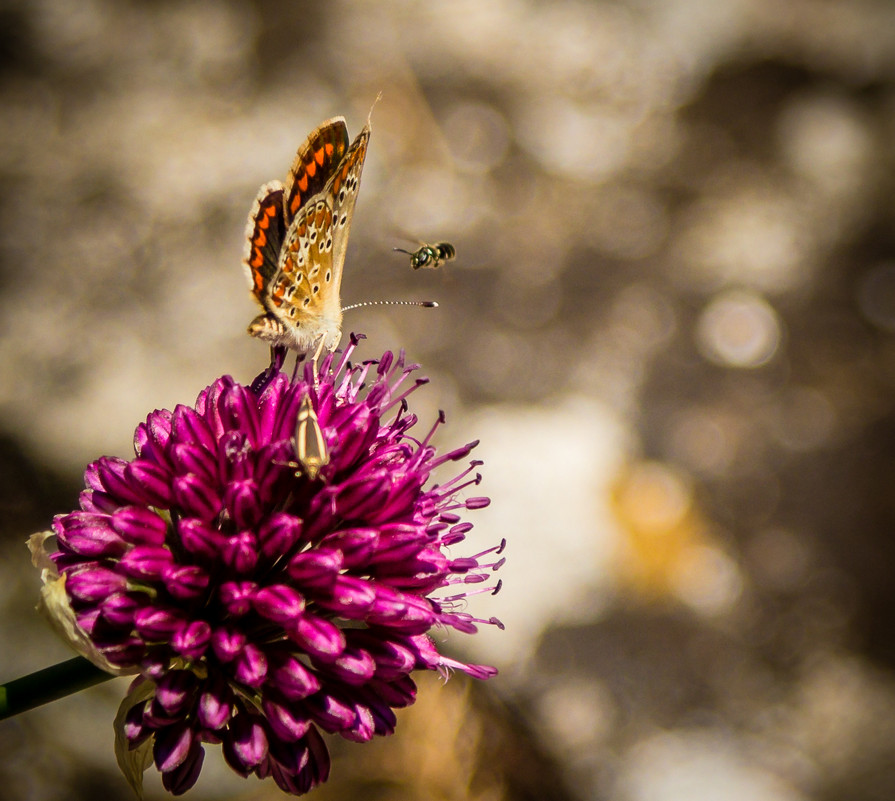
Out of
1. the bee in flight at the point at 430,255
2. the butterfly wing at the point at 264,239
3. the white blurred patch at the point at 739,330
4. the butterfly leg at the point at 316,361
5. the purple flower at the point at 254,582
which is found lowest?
the purple flower at the point at 254,582

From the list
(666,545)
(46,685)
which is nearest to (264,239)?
(46,685)

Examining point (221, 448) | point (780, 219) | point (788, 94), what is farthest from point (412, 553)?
point (788, 94)

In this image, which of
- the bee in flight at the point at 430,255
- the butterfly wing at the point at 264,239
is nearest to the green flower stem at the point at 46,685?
the butterfly wing at the point at 264,239

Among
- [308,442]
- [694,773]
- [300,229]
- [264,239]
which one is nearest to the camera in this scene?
[308,442]

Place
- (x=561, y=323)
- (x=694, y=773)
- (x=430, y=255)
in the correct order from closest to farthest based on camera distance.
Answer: (x=430, y=255) → (x=694, y=773) → (x=561, y=323)

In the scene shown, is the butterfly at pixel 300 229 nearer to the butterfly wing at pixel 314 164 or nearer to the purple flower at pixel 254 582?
the butterfly wing at pixel 314 164

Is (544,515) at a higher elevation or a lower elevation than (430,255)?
lower

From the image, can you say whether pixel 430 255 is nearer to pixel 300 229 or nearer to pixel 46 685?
pixel 300 229

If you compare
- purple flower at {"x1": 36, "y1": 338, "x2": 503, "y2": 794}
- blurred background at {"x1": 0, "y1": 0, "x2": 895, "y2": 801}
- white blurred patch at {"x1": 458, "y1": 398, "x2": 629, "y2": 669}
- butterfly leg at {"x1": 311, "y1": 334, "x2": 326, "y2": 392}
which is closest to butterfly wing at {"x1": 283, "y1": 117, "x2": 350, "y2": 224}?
butterfly leg at {"x1": 311, "y1": 334, "x2": 326, "y2": 392}
